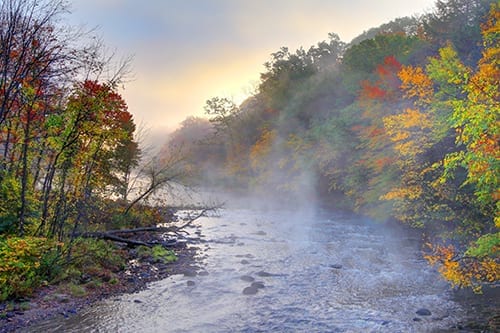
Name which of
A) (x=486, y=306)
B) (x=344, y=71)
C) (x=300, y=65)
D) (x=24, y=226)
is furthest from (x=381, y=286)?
(x=300, y=65)

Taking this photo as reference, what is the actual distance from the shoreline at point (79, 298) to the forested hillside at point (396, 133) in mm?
8734

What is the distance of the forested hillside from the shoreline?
8734mm

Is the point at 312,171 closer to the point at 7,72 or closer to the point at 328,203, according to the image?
the point at 328,203

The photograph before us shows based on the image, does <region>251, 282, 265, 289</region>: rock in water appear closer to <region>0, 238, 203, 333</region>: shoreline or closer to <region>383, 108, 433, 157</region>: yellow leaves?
<region>0, 238, 203, 333</region>: shoreline

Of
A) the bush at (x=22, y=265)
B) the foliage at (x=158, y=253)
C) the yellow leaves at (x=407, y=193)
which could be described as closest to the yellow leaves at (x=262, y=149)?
the yellow leaves at (x=407, y=193)

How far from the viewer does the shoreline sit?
8367mm

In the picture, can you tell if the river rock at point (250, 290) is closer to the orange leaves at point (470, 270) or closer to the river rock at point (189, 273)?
the river rock at point (189, 273)

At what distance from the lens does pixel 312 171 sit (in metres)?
38.3

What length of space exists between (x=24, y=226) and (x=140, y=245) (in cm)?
578

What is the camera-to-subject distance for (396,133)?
879 inches

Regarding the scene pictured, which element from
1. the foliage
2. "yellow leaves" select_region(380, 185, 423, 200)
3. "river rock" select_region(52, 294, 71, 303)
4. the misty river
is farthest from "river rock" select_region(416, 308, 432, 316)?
"yellow leaves" select_region(380, 185, 423, 200)

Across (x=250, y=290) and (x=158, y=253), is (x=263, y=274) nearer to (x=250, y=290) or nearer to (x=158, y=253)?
(x=250, y=290)

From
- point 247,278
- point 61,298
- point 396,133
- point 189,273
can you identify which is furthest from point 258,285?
point 396,133

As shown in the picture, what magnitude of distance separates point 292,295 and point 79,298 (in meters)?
5.95
